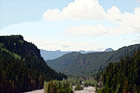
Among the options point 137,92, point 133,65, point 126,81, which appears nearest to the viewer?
point 137,92

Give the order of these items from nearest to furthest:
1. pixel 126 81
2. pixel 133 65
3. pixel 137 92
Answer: pixel 137 92 < pixel 126 81 < pixel 133 65

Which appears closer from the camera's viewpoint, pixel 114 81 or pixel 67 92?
pixel 67 92

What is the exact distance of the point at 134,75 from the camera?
18238cm

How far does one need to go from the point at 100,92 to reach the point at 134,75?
93.2ft

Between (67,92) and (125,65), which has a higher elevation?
(125,65)

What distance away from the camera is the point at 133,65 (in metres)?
193

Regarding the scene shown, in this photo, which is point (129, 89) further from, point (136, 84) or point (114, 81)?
point (114, 81)

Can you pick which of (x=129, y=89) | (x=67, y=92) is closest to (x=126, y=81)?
(x=129, y=89)

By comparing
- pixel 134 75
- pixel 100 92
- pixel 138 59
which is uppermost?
pixel 138 59

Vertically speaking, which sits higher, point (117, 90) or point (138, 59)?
point (138, 59)

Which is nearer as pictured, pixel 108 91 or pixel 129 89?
pixel 129 89

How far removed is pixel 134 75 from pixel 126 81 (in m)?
7.13

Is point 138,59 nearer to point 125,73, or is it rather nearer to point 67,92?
point 125,73

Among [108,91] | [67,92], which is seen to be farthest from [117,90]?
[67,92]
